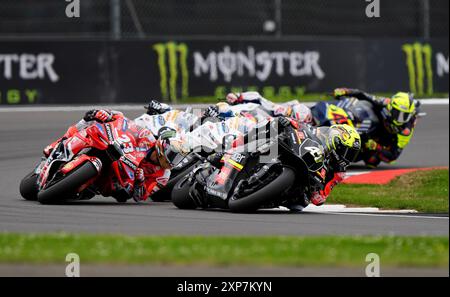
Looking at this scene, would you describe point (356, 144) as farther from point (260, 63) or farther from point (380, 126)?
point (260, 63)

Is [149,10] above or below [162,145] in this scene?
above

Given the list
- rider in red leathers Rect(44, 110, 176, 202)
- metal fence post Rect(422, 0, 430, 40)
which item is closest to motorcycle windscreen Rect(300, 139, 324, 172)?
rider in red leathers Rect(44, 110, 176, 202)

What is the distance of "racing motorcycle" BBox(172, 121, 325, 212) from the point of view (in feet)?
37.5

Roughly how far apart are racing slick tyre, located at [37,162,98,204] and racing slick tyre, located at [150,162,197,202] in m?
1.19

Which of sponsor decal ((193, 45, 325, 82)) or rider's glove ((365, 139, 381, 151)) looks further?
sponsor decal ((193, 45, 325, 82))

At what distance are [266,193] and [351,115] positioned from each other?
5898 mm

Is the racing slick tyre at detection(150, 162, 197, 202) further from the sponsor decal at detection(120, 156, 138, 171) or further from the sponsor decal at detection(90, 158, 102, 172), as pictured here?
the sponsor decal at detection(90, 158, 102, 172)

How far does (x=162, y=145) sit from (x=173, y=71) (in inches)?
326

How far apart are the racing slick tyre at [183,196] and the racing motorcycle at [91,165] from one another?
0.63m

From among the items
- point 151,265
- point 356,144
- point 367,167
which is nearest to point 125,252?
point 151,265

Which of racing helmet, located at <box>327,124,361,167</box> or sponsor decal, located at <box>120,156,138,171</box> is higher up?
racing helmet, located at <box>327,124,361,167</box>

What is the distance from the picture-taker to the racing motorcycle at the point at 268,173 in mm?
11438

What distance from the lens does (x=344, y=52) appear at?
2233 centimetres

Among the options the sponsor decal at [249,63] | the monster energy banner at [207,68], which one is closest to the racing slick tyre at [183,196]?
the monster energy banner at [207,68]
